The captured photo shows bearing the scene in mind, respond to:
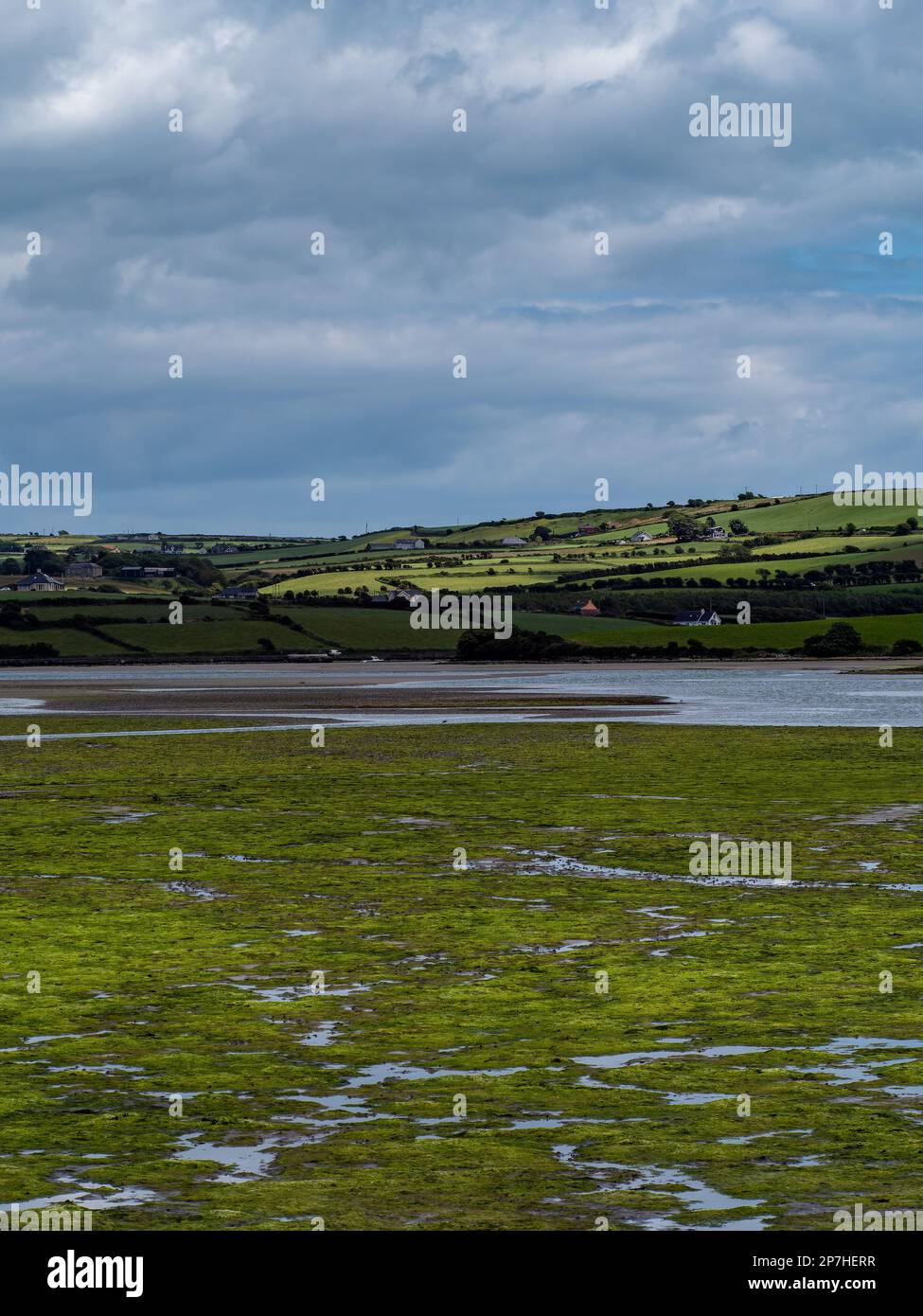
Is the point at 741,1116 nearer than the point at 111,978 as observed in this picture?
Yes

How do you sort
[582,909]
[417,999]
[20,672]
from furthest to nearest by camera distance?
[20,672], [582,909], [417,999]

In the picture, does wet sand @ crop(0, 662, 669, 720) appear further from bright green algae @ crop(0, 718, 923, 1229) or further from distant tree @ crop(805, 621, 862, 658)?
bright green algae @ crop(0, 718, 923, 1229)

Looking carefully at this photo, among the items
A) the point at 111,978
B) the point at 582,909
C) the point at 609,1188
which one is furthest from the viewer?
the point at 582,909

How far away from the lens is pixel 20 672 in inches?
6093

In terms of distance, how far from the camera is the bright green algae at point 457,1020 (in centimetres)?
1441

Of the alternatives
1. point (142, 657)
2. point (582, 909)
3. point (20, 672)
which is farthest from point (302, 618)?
point (582, 909)

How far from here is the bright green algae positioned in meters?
14.4

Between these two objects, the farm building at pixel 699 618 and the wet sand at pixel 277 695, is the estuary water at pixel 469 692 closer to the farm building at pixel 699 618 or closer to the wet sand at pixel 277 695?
the wet sand at pixel 277 695

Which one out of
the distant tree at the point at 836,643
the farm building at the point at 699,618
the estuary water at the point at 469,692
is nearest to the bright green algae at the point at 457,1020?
the estuary water at the point at 469,692

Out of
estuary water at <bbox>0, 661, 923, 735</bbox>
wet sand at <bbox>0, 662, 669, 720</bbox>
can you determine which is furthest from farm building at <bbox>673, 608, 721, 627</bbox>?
wet sand at <bbox>0, 662, 669, 720</bbox>

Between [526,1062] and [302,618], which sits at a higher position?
[302,618]

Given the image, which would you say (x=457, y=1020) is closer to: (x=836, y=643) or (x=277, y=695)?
(x=277, y=695)
